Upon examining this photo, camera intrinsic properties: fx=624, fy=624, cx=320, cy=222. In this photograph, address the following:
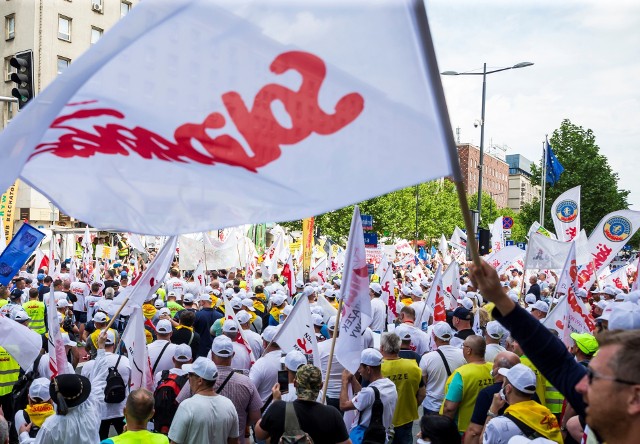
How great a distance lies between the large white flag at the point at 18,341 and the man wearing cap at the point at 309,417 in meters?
3.17

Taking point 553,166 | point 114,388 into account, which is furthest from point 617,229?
point 553,166

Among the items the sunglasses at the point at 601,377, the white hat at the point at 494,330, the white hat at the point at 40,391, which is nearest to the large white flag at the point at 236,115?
the sunglasses at the point at 601,377

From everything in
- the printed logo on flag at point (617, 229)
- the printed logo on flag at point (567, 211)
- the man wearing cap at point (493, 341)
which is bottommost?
the man wearing cap at point (493, 341)

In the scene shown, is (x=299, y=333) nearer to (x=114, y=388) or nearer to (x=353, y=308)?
(x=353, y=308)

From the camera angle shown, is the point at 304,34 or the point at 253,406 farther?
the point at 253,406

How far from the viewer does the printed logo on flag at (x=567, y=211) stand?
17406 mm

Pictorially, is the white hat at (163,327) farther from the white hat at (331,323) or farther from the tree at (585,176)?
the tree at (585,176)

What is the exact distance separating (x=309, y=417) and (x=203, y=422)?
0.88m

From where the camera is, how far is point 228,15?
2.67 meters

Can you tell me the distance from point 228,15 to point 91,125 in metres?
0.87

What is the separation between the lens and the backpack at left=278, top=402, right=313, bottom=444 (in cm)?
431

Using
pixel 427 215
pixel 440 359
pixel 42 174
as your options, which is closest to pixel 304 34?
pixel 42 174

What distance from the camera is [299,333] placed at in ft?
22.9

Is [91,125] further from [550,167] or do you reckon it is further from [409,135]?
[550,167]
